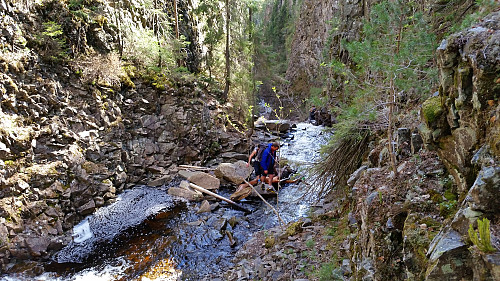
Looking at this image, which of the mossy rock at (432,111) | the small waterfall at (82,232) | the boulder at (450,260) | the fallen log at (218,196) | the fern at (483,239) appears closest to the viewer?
the fern at (483,239)

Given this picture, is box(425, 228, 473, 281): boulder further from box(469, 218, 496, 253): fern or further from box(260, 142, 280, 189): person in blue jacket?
box(260, 142, 280, 189): person in blue jacket

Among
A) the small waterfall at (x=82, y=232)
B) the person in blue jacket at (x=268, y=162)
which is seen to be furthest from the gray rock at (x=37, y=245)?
the person in blue jacket at (x=268, y=162)

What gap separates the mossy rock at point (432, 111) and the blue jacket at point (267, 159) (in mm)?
7077

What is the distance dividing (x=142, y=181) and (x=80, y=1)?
745cm

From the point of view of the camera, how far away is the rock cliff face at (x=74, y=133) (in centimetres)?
720

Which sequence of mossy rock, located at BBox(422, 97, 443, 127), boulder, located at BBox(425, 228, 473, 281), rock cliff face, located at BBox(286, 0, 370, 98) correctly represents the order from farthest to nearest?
1. rock cliff face, located at BBox(286, 0, 370, 98)
2. mossy rock, located at BBox(422, 97, 443, 127)
3. boulder, located at BBox(425, 228, 473, 281)

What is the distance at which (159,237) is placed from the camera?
7551 mm

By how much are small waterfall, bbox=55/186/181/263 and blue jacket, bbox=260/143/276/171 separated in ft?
11.3

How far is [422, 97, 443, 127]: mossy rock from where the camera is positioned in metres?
3.00

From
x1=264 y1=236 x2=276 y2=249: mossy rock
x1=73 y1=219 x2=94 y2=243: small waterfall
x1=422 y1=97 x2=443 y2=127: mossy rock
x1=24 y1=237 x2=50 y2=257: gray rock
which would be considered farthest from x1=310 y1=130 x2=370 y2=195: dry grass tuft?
x1=24 y1=237 x2=50 y2=257: gray rock

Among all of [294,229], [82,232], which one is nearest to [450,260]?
[294,229]

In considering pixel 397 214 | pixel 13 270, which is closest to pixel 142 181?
pixel 13 270

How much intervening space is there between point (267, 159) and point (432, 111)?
7.39 meters

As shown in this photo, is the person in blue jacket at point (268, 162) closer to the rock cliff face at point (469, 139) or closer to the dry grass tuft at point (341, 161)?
the dry grass tuft at point (341, 161)
